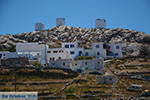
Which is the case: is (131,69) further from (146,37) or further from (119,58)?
(146,37)

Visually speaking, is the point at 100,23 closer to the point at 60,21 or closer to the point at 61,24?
the point at 61,24

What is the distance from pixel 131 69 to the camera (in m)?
56.3

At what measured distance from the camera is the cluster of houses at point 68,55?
178ft

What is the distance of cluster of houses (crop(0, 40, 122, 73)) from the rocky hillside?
65.5 ft

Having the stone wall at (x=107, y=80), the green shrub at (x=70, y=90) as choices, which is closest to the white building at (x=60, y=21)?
the stone wall at (x=107, y=80)

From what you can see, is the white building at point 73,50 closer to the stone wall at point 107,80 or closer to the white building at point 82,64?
the white building at point 82,64

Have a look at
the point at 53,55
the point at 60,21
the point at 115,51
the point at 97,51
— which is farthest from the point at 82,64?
the point at 60,21

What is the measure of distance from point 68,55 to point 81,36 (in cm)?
3931

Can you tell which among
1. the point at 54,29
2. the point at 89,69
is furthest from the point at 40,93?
the point at 54,29

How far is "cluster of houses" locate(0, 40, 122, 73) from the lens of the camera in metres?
54.2

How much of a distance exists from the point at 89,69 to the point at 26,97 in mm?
26408

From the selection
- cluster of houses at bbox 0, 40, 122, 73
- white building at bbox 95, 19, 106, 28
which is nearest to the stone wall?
cluster of houses at bbox 0, 40, 122, 73

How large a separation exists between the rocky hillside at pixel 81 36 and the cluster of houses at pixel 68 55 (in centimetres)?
1998

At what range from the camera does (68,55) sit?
6081cm
